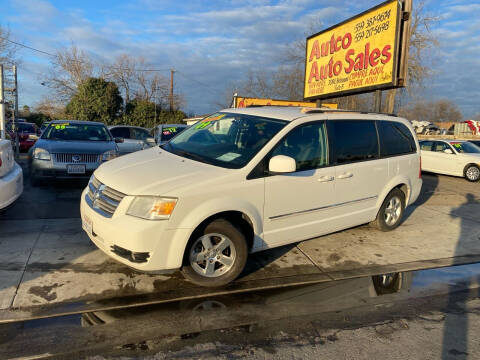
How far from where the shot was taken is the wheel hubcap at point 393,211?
5.85m

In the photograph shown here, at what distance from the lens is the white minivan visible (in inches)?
134

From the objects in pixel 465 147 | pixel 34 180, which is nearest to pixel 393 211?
pixel 34 180

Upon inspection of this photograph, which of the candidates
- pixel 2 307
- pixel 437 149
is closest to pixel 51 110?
pixel 437 149

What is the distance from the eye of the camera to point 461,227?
6.79 metres

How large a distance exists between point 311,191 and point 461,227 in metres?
4.15

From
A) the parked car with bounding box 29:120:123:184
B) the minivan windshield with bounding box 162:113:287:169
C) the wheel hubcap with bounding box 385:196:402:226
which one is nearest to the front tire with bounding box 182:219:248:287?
the minivan windshield with bounding box 162:113:287:169

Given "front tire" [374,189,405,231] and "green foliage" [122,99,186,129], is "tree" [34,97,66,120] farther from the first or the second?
"front tire" [374,189,405,231]

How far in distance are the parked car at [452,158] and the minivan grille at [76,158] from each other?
1184cm

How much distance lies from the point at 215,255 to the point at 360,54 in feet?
27.6

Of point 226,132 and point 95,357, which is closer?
point 95,357

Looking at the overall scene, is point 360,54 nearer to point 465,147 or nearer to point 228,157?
point 465,147

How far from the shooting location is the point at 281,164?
3771mm

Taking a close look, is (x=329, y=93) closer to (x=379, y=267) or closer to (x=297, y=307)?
(x=379, y=267)

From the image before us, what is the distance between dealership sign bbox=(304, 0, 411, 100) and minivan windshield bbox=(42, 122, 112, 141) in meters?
6.85
